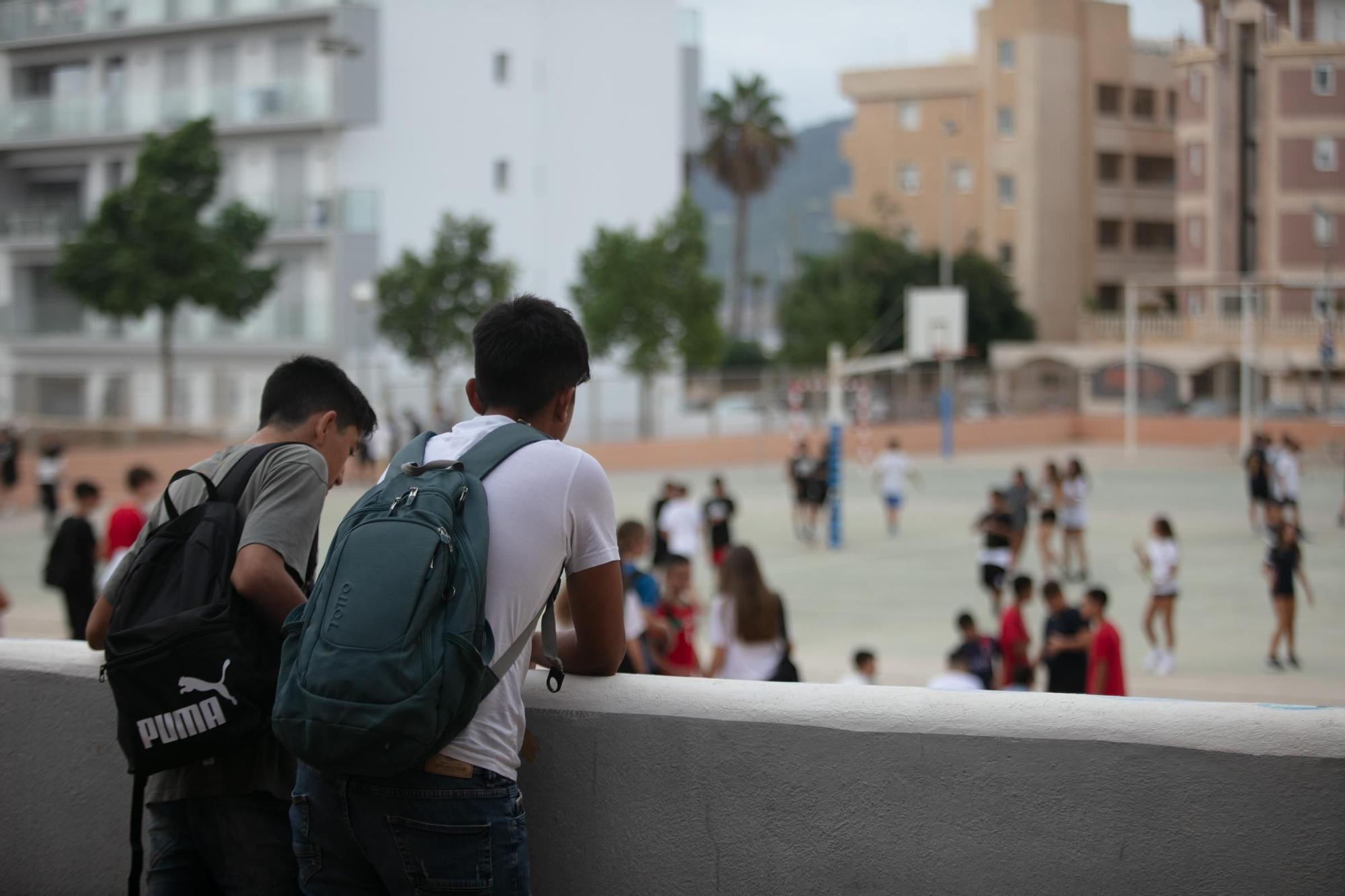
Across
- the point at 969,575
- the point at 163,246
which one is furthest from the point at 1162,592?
the point at 163,246

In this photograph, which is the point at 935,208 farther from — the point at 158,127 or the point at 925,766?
the point at 925,766

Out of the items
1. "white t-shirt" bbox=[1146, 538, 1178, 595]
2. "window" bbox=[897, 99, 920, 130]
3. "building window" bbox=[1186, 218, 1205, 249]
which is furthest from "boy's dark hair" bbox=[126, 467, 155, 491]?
"window" bbox=[897, 99, 920, 130]

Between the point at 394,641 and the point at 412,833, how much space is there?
1.29 feet

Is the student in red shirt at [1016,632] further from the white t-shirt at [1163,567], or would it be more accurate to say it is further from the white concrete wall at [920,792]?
the white concrete wall at [920,792]

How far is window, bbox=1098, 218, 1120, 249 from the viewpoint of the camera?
170 feet

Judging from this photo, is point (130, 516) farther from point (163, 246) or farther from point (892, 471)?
point (163, 246)

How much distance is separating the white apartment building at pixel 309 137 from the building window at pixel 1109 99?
1771cm

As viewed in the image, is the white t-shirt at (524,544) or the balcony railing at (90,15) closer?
the white t-shirt at (524,544)

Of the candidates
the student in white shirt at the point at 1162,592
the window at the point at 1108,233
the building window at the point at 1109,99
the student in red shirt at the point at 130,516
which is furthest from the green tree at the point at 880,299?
the student in red shirt at the point at 130,516

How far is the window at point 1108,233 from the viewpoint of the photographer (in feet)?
170

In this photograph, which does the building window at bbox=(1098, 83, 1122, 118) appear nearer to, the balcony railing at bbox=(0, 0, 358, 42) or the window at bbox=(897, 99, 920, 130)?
the balcony railing at bbox=(0, 0, 358, 42)

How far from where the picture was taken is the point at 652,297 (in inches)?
1704

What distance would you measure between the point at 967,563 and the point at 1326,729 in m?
21.1

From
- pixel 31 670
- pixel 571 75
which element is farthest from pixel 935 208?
pixel 31 670
